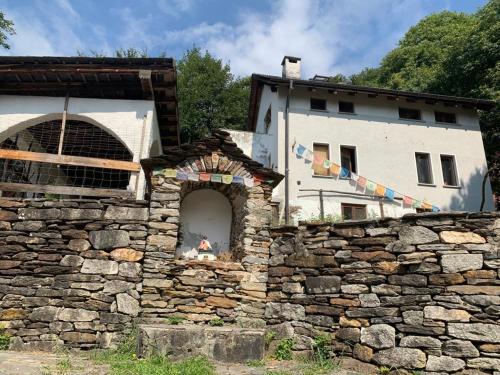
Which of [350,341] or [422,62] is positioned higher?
[422,62]

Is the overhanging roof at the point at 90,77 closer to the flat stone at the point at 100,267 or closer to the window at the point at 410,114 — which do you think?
the flat stone at the point at 100,267

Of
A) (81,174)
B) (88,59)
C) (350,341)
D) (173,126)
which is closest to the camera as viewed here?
(350,341)

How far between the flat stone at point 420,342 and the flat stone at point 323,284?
3.52 ft

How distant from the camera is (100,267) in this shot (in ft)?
19.5

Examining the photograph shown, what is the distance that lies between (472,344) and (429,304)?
2.08 ft

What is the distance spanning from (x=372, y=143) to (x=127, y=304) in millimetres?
10986

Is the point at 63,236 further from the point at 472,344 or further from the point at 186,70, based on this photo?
the point at 186,70

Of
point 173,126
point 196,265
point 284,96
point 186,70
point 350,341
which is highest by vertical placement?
point 186,70

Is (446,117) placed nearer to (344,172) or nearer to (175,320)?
(344,172)

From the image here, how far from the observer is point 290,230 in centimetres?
636

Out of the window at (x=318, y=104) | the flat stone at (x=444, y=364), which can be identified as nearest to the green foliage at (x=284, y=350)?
the flat stone at (x=444, y=364)

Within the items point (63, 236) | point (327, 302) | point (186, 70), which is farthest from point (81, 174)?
point (186, 70)

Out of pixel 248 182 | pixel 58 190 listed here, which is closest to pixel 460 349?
pixel 248 182

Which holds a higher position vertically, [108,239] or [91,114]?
[91,114]
